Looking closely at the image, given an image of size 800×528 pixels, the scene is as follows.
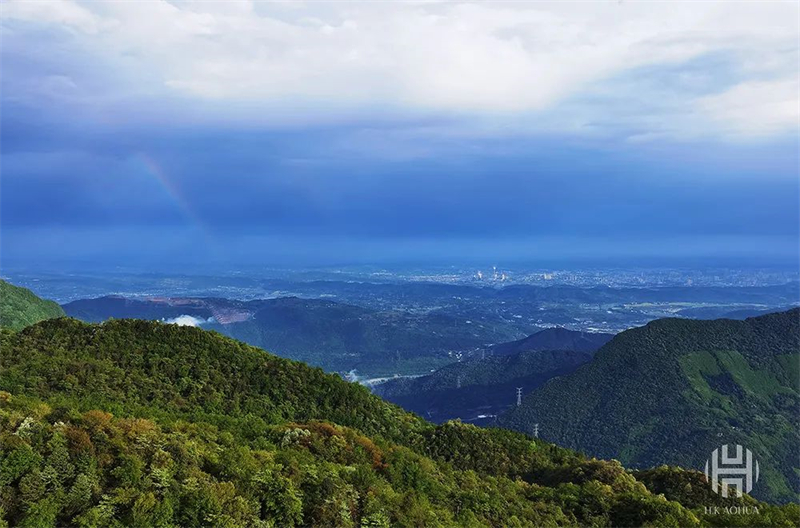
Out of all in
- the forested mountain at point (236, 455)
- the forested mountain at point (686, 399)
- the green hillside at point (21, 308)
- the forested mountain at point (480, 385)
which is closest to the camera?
the forested mountain at point (236, 455)

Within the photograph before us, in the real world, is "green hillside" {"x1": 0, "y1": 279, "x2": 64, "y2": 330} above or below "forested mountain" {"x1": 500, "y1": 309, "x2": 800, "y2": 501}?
above

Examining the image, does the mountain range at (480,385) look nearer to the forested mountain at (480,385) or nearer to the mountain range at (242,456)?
the forested mountain at (480,385)

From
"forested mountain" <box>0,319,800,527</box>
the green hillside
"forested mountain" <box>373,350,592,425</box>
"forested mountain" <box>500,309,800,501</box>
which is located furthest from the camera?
"forested mountain" <box>373,350,592,425</box>

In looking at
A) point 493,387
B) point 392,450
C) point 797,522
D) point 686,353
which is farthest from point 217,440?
point 493,387

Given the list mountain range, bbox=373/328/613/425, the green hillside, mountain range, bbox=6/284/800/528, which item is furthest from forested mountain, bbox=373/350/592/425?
mountain range, bbox=6/284/800/528

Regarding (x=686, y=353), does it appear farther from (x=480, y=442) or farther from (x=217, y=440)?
(x=217, y=440)

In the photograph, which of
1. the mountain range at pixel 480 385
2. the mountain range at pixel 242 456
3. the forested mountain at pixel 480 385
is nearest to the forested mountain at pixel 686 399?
the forested mountain at pixel 480 385

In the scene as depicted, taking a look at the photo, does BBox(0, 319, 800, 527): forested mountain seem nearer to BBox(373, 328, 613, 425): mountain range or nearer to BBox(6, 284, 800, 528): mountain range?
BBox(6, 284, 800, 528): mountain range

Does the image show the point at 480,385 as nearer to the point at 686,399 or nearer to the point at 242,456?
the point at 686,399
